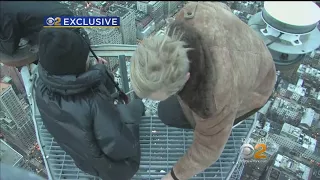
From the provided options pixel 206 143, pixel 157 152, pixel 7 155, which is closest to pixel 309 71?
pixel 157 152

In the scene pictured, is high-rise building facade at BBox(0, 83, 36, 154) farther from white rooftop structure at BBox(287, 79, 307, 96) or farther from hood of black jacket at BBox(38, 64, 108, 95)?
white rooftop structure at BBox(287, 79, 307, 96)

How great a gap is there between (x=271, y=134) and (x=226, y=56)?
7.75 m

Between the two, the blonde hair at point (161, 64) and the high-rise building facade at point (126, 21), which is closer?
the blonde hair at point (161, 64)

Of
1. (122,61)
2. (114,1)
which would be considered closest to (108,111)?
(122,61)

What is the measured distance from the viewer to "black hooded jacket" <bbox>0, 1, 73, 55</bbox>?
1686mm

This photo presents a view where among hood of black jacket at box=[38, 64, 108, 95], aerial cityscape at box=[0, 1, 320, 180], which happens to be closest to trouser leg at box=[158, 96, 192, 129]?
hood of black jacket at box=[38, 64, 108, 95]

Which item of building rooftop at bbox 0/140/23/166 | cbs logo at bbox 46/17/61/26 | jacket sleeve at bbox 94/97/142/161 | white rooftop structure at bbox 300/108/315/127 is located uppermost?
cbs logo at bbox 46/17/61/26

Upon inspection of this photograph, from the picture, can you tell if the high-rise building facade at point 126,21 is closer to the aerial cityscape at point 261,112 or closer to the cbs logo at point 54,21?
the aerial cityscape at point 261,112

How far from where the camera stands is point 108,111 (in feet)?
4.94

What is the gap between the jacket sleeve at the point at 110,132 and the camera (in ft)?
4.82

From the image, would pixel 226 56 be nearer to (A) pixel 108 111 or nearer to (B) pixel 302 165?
(A) pixel 108 111

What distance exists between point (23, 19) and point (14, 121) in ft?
16.8

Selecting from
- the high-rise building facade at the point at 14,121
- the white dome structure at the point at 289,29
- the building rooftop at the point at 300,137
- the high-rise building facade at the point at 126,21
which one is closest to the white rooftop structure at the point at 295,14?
the white dome structure at the point at 289,29

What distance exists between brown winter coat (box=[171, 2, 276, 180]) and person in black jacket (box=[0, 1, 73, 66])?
34.6 inches
